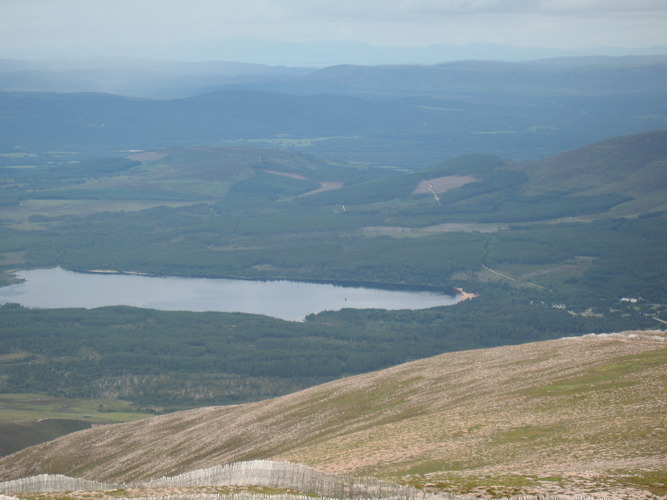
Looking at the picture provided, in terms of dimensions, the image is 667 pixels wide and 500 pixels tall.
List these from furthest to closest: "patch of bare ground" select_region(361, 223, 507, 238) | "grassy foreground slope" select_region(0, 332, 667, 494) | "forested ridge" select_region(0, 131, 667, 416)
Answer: "patch of bare ground" select_region(361, 223, 507, 238) → "forested ridge" select_region(0, 131, 667, 416) → "grassy foreground slope" select_region(0, 332, 667, 494)

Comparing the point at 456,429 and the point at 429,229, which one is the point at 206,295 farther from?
the point at 456,429

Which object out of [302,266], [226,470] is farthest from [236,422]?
[302,266]

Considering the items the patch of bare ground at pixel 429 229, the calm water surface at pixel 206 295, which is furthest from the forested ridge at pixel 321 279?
the calm water surface at pixel 206 295

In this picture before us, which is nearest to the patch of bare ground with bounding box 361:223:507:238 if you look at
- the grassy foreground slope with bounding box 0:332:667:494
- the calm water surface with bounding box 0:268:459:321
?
the calm water surface with bounding box 0:268:459:321

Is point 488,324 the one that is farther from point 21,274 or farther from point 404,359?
point 21,274

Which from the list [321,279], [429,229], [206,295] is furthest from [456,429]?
[429,229]

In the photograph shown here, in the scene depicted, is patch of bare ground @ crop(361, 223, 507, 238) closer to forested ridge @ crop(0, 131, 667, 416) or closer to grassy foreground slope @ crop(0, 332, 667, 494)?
forested ridge @ crop(0, 131, 667, 416)
